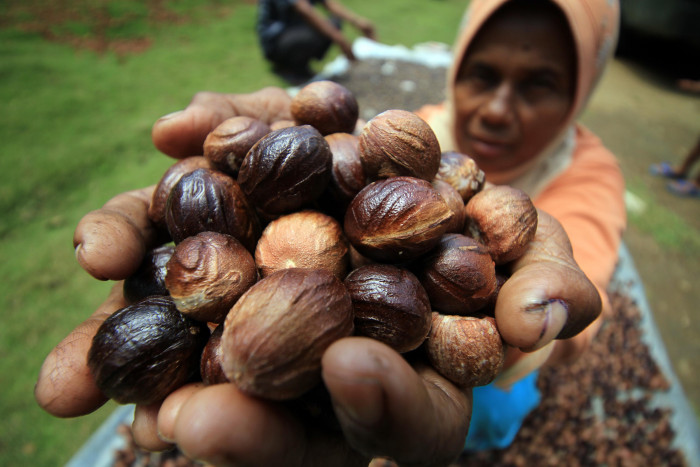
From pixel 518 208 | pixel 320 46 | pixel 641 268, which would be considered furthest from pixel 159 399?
pixel 320 46

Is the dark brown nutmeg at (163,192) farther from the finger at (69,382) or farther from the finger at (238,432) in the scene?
the finger at (238,432)

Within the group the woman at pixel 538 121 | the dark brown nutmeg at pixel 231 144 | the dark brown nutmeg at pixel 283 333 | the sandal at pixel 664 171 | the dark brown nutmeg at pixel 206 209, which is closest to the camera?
the dark brown nutmeg at pixel 283 333

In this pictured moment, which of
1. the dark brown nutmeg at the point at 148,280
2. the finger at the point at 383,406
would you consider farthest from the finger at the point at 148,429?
the finger at the point at 383,406

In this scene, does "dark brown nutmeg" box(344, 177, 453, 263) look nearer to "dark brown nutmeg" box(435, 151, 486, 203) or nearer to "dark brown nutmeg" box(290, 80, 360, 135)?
"dark brown nutmeg" box(435, 151, 486, 203)

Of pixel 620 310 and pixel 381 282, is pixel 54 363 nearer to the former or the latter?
pixel 381 282

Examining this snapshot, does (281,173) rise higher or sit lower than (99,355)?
higher

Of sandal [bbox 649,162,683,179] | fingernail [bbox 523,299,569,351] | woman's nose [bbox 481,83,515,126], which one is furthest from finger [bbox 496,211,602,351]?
sandal [bbox 649,162,683,179]
